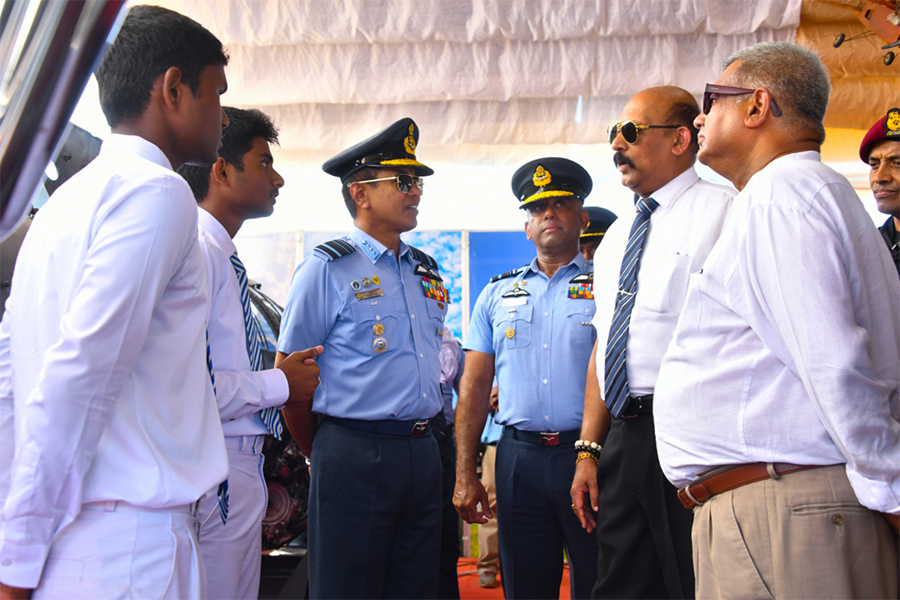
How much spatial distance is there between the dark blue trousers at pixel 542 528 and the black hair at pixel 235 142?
1.74 meters

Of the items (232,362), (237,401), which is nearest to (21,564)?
(237,401)

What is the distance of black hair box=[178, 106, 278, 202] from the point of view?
97.1 inches

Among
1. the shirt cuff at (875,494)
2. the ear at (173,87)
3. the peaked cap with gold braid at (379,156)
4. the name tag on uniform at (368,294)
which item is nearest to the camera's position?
the shirt cuff at (875,494)

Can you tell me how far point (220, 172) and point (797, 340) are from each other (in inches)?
79.2

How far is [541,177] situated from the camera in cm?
352

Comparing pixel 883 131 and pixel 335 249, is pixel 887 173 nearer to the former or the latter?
pixel 883 131

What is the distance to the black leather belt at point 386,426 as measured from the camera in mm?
2639

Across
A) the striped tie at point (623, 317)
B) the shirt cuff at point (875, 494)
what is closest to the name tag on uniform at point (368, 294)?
the striped tie at point (623, 317)

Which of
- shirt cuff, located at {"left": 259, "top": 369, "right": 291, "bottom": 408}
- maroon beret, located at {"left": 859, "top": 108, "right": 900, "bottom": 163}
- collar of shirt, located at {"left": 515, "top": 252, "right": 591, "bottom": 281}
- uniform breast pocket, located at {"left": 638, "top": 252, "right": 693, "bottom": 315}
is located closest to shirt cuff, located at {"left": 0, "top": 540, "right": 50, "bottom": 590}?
shirt cuff, located at {"left": 259, "top": 369, "right": 291, "bottom": 408}

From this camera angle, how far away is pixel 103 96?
4.58 ft

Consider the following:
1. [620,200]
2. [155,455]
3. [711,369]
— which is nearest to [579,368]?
[711,369]

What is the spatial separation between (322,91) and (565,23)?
51.1 inches

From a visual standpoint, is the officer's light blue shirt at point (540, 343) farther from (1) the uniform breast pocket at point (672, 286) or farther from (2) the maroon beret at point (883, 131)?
(2) the maroon beret at point (883, 131)

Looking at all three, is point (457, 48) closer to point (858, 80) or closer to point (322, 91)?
point (322, 91)
